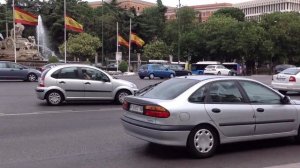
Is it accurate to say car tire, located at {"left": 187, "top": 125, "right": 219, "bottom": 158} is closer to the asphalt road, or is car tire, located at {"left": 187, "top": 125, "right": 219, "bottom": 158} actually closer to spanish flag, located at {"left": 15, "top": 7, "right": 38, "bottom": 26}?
the asphalt road

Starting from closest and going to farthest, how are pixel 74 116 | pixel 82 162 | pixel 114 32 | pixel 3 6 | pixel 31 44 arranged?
pixel 82 162 → pixel 74 116 → pixel 31 44 → pixel 114 32 → pixel 3 6

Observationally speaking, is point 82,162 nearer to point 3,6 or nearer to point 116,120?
point 116,120

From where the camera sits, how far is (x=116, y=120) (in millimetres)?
12031

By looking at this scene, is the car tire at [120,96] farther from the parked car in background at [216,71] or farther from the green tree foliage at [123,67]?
the green tree foliage at [123,67]

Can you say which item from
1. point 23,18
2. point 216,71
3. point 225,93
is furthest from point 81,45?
point 225,93

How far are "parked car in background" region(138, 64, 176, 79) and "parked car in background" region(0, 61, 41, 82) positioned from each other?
13.4 metres

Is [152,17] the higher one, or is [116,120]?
[152,17]

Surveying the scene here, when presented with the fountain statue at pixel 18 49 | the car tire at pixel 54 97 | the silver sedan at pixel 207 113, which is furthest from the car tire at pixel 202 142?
the fountain statue at pixel 18 49

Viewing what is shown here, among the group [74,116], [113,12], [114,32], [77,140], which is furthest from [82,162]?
[113,12]

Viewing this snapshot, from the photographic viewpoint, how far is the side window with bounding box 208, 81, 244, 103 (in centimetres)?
780

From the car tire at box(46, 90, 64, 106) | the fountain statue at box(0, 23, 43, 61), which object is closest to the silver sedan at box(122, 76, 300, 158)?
the car tire at box(46, 90, 64, 106)

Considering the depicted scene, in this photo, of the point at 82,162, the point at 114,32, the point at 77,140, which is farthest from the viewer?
the point at 114,32

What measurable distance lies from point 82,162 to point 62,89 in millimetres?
8632

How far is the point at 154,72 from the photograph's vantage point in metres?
42.8
